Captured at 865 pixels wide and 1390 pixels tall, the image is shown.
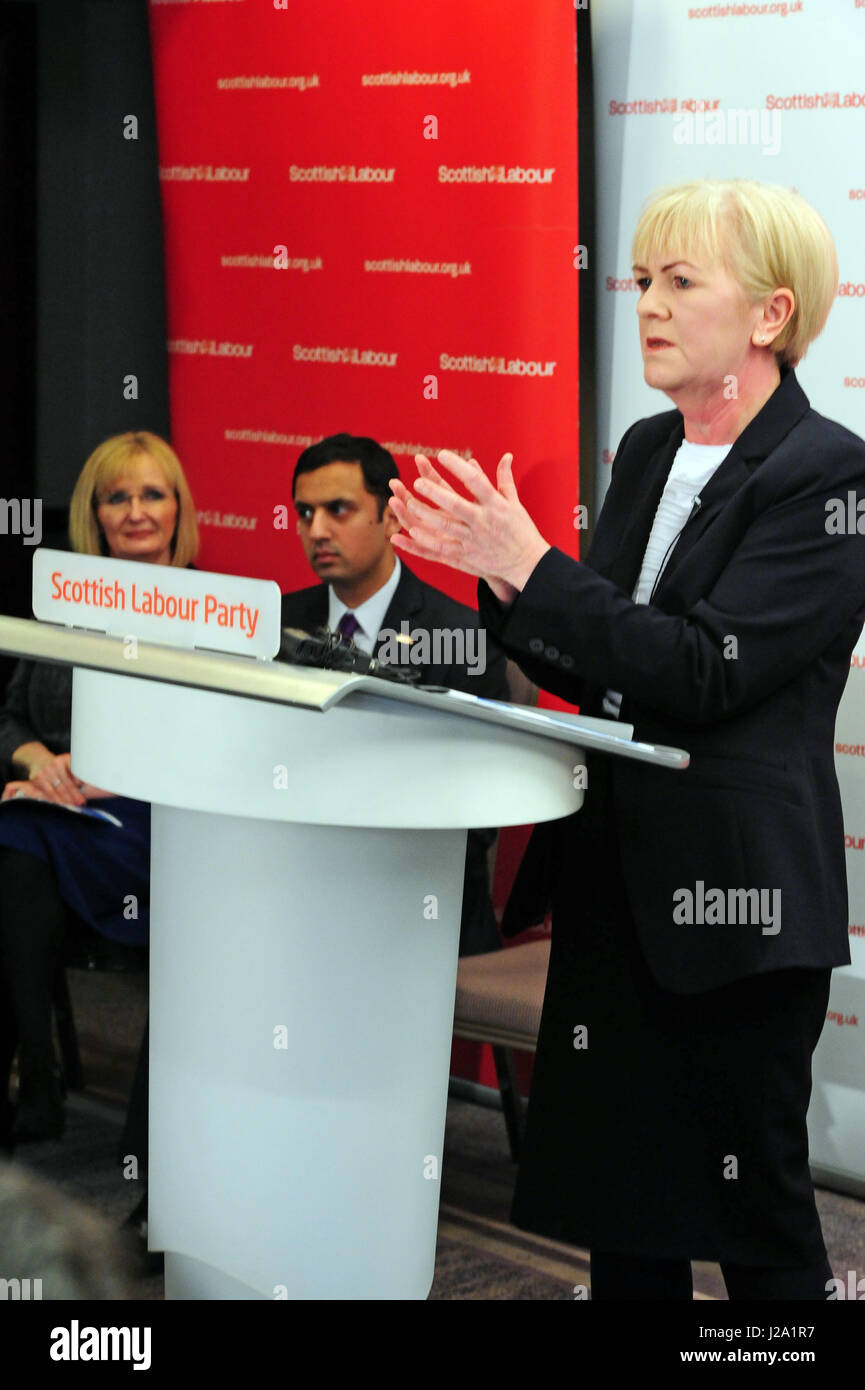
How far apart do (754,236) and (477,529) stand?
66 centimetres

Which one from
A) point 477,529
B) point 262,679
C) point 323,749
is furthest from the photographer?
point 477,529

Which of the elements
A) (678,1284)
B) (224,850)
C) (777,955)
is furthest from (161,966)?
(678,1284)

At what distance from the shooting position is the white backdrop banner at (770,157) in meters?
3.44

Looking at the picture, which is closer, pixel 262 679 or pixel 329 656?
pixel 262 679

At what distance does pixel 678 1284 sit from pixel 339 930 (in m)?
0.90

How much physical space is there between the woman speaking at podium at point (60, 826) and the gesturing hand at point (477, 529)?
4.76 ft

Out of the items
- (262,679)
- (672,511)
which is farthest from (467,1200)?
(262,679)

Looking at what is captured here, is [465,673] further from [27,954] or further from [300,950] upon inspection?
[300,950]

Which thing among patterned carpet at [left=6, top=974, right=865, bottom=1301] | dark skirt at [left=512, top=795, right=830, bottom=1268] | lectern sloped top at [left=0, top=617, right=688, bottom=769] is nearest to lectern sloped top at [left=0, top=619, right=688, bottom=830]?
lectern sloped top at [left=0, top=617, right=688, bottom=769]

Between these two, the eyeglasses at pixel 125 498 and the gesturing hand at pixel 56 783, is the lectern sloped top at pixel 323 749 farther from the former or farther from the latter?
the eyeglasses at pixel 125 498

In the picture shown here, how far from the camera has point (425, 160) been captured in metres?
3.92

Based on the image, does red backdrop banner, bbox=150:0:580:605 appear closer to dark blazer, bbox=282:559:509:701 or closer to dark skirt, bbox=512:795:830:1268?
dark blazer, bbox=282:559:509:701

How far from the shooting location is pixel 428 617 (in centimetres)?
374

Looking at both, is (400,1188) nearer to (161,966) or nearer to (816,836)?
(161,966)
